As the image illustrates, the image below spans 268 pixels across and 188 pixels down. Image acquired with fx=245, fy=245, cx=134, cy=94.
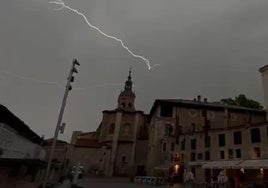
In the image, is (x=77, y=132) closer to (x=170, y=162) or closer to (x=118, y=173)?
(x=118, y=173)

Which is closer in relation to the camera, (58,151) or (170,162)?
(170,162)

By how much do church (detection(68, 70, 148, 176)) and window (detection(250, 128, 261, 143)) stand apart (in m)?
27.9

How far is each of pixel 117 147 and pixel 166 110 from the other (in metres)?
17.2

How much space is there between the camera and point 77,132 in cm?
7500

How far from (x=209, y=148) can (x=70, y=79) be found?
101 feet

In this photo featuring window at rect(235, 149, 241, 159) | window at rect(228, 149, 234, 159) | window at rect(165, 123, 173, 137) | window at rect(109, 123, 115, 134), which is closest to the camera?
window at rect(235, 149, 241, 159)

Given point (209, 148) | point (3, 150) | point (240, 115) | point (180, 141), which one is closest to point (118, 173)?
point (180, 141)

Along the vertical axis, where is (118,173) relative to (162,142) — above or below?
below

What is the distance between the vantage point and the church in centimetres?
5603

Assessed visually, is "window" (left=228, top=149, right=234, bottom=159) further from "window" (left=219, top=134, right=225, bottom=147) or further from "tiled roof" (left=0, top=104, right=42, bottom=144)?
"tiled roof" (left=0, top=104, right=42, bottom=144)

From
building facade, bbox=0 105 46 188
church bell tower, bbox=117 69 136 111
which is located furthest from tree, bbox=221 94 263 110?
building facade, bbox=0 105 46 188

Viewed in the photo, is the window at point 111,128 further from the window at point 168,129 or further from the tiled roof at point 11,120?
the tiled roof at point 11,120

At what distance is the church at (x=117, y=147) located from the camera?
5603cm

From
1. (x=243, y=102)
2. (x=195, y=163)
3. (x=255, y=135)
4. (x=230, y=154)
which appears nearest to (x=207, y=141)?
(x=195, y=163)
